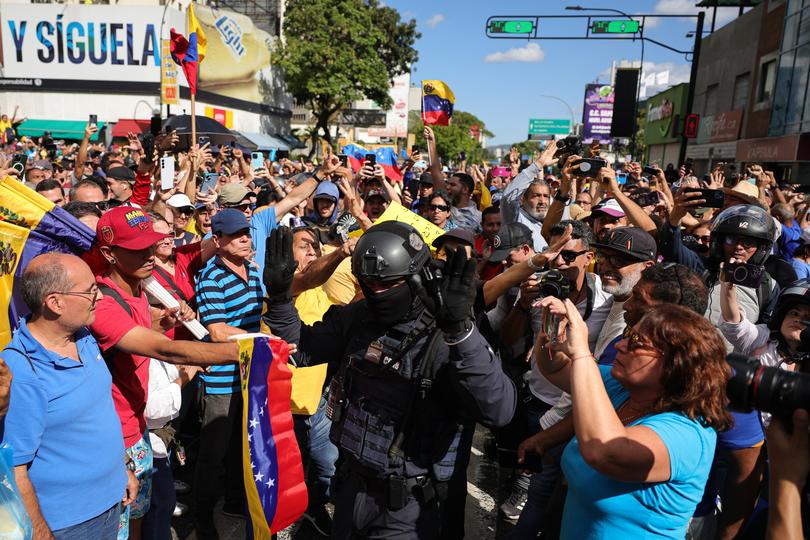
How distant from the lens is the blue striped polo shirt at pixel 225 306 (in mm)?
3504

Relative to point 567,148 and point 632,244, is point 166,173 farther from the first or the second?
point 632,244

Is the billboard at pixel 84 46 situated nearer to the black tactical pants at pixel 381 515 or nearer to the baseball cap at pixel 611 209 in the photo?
the baseball cap at pixel 611 209

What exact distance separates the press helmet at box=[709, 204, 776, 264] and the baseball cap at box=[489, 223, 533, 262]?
1249 millimetres

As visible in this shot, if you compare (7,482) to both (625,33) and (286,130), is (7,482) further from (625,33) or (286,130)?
(286,130)

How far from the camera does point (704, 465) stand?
1963 millimetres

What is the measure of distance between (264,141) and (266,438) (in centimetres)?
3661

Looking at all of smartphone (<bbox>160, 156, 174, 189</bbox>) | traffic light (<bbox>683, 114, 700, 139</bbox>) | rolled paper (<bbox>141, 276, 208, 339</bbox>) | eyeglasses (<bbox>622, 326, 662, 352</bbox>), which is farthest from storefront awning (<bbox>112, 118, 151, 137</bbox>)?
eyeglasses (<bbox>622, 326, 662, 352</bbox>)

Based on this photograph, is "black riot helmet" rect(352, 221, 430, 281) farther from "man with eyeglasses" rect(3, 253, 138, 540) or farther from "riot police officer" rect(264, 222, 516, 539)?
"man with eyeglasses" rect(3, 253, 138, 540)

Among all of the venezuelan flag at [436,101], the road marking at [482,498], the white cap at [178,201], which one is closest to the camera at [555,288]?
the road marking at [482,498]

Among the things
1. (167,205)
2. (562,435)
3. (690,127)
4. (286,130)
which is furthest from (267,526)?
(286,130)

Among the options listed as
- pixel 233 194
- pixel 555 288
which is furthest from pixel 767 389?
pixel 233 194

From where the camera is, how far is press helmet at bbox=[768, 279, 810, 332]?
2.68 metres

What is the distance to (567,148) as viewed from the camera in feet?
17.7

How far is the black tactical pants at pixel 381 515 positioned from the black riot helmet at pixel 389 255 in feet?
3.02
